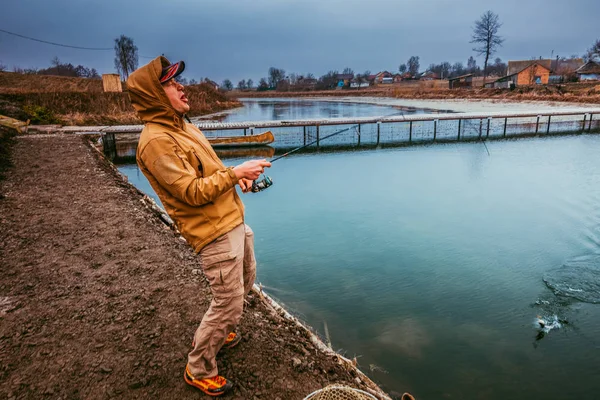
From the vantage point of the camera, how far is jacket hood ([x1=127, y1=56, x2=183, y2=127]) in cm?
198

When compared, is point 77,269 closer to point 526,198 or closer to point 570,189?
point 526,198

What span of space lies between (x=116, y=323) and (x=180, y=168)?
6.26 ft

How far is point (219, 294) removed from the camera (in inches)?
87.0

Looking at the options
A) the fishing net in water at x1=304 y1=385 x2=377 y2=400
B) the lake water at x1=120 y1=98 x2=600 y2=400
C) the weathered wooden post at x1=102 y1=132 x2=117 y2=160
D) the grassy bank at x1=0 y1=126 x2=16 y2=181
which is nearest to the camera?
the fishing net in water at x1=304 y1=385 x2=377 y2=400

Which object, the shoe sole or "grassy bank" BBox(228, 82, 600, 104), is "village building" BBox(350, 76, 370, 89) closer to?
"grassy bank" BBox(228, 82, 600, 104)

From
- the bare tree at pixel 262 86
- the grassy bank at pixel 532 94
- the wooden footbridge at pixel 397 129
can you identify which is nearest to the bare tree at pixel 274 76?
the bare tree at pixel 262 86

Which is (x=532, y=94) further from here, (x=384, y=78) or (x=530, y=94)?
(x=384, y=78)

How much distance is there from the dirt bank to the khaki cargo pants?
0.27 meters

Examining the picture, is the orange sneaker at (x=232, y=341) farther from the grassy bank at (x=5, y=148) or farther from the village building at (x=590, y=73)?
the village building at (x=590, y=73)

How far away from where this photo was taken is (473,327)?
4.43 m

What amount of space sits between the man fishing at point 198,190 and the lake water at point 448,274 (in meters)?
1.92

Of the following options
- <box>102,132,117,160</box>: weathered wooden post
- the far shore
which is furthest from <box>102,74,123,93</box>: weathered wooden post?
the far shore

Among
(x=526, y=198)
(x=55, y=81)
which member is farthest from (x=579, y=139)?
(x=55, y=81)

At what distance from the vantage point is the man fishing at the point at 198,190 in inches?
78.7
